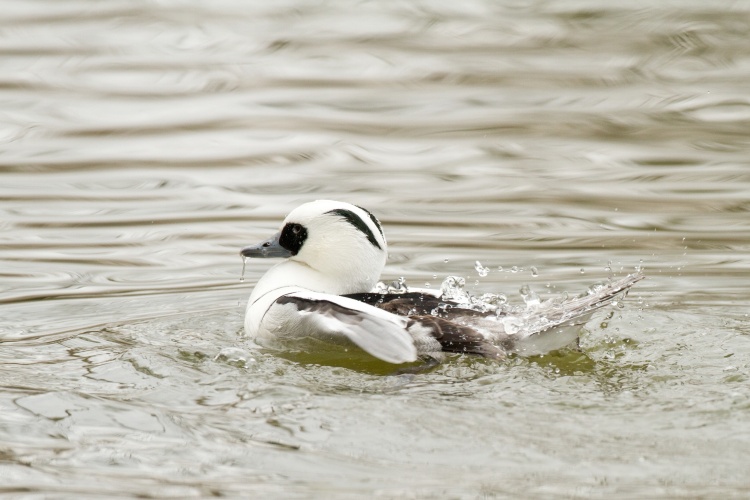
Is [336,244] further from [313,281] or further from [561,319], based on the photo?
[561,319]

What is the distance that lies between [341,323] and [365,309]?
15 cm

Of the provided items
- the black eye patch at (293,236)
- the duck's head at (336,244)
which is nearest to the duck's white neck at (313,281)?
the duck's head at (336,244)

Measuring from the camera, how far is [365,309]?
22.6 feet

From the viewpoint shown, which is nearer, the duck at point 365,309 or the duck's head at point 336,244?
the duck at point 365,309

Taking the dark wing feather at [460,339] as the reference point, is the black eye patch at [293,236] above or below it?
above

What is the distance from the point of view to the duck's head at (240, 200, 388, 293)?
24.5 ft

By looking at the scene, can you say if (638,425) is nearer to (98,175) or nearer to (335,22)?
(98,175)

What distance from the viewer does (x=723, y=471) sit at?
5242 mm

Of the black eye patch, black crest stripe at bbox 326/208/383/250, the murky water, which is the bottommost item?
the murky water

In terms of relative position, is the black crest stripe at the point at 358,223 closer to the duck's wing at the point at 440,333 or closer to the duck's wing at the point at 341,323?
the duck's wing at the point at 341,323

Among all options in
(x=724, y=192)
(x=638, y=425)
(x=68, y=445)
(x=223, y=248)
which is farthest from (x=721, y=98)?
(x=68, y=445)

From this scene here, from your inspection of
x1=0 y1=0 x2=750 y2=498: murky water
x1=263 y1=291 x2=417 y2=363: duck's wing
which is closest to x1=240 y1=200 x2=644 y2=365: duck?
x1=263 y1=291 x2=417 y2=363: duck's wing

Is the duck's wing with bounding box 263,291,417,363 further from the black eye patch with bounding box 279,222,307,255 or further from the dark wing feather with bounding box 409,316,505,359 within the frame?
the black eye patch with bounding box 279,222,307,255

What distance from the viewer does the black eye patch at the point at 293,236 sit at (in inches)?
302
